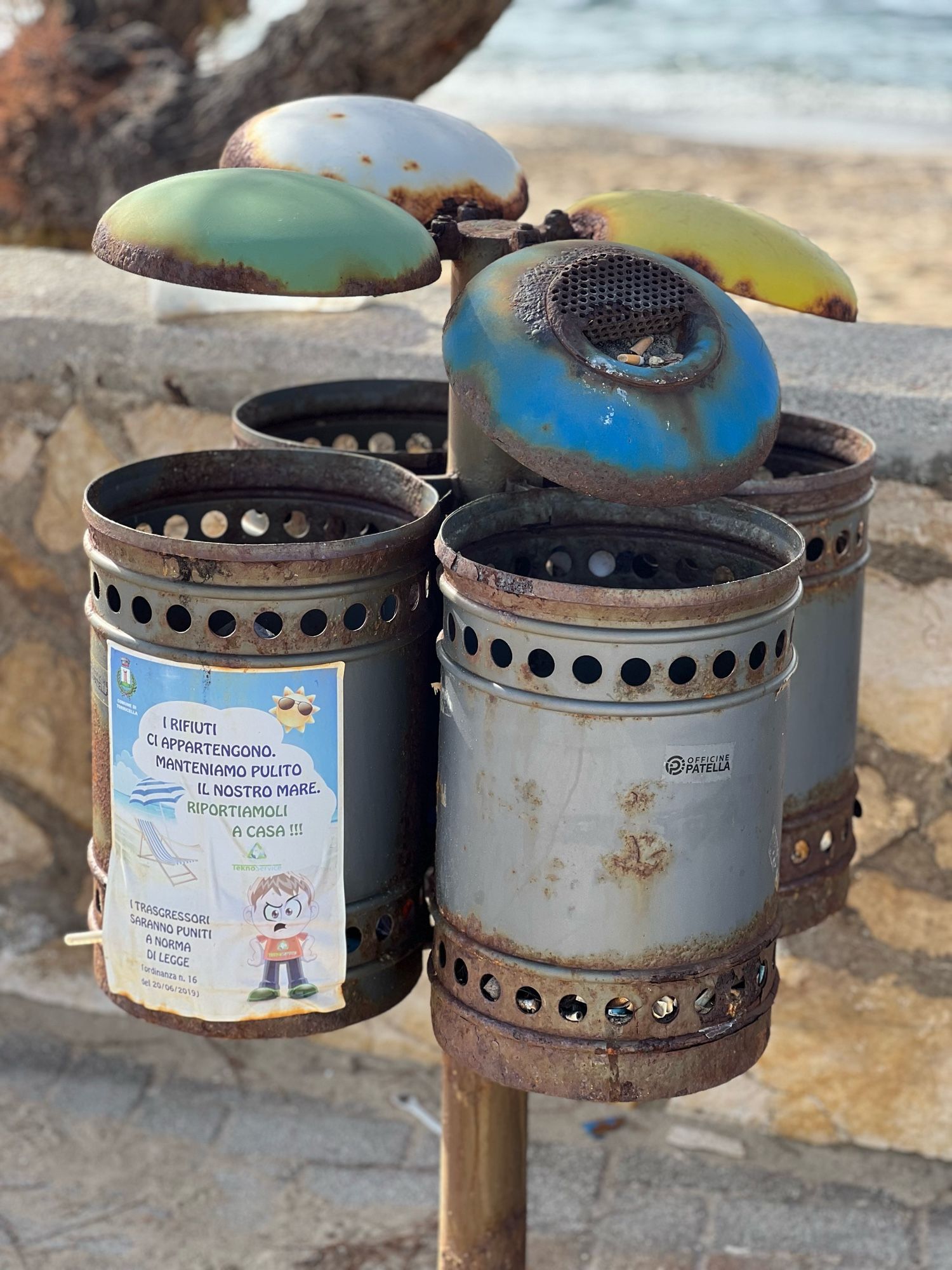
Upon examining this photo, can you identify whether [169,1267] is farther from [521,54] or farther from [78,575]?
[521,54]

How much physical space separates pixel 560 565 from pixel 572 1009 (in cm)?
56

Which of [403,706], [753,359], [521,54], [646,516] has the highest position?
[753,359]

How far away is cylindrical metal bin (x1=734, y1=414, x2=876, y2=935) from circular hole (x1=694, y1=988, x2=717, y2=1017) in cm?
34

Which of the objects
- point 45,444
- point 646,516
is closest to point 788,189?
point 45,444

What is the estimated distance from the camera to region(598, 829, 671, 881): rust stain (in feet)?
5.36

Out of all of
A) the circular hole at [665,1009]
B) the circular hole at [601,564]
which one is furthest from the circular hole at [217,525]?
the circular hole at [665,1009]

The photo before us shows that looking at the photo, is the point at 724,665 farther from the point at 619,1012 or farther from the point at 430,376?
the point at 430,376

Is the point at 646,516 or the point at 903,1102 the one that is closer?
the point at 646,516

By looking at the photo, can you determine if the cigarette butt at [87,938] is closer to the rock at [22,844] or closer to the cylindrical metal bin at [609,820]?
the cylindrical metal bin at [609,820]

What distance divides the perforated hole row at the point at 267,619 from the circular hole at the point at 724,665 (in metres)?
0.38

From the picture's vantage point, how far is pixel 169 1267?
2746mm

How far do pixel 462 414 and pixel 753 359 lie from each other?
15.2 inches

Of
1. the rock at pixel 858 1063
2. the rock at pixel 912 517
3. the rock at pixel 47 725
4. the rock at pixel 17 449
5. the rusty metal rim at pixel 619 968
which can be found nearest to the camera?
the rusty metal rim at pixel 619 968

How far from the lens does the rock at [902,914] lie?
279 cm
